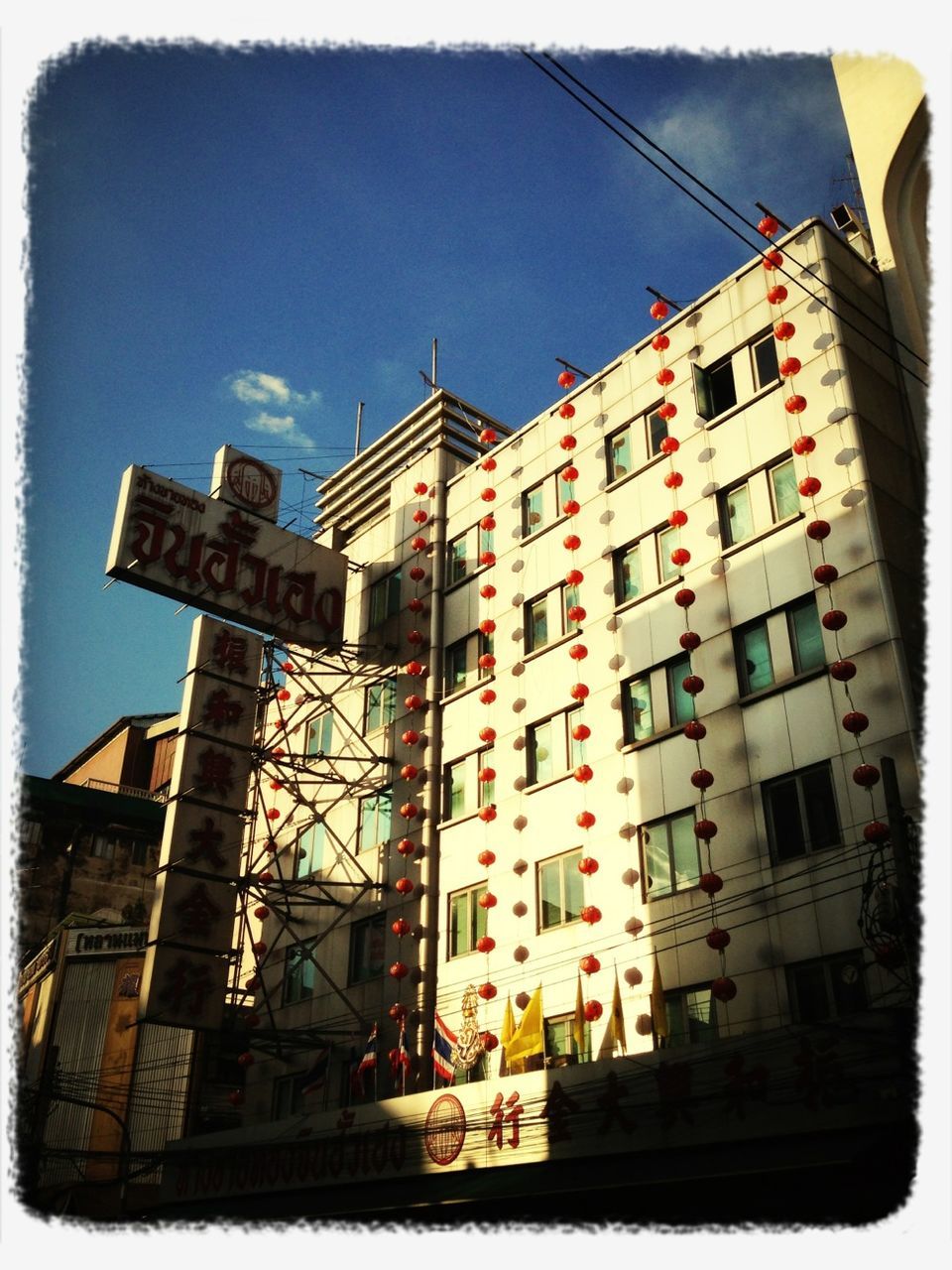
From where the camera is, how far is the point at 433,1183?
57.6ft

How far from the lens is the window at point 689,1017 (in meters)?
16.7

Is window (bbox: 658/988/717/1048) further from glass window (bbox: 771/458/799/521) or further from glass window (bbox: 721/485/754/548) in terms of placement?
glass window (bbox: 771/458/799/521)

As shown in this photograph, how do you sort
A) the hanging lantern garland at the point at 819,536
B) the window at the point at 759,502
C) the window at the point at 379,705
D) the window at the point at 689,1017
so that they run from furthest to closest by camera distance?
the window at the point at 379,705
the window at the point at 759,502
the window at the point at 689,1017
the hanging lantern garland at the point at 819,536

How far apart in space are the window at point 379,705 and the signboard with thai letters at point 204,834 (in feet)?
11.0

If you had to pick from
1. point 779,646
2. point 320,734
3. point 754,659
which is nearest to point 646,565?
point 754,659

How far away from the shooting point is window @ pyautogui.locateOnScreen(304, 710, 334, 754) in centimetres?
2808

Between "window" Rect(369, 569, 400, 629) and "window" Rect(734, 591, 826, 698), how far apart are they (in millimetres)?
11048

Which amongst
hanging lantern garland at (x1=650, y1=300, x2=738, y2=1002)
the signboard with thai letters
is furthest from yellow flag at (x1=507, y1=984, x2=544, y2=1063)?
the signboard with thai letters

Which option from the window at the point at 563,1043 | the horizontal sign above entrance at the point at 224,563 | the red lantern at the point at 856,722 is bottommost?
the window at the point at 563,1043

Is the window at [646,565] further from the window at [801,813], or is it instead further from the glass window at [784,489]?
the window at [801,813]

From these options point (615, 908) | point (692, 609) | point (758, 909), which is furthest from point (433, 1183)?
point (692, 609)

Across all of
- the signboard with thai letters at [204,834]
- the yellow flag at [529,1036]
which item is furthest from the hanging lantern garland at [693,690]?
the signboard with thai letters at [204,834]

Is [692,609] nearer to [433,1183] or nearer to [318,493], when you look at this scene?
[433,1183]

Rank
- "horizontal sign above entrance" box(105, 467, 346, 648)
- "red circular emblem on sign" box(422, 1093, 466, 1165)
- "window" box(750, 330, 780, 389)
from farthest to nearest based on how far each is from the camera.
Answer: "horizontal sign above entrance" box(105, 467, 346, 648) → "window" box(750, 330, 780, 389) → "red circular emblem on sign" box(422, 1093, 466, 1165)
